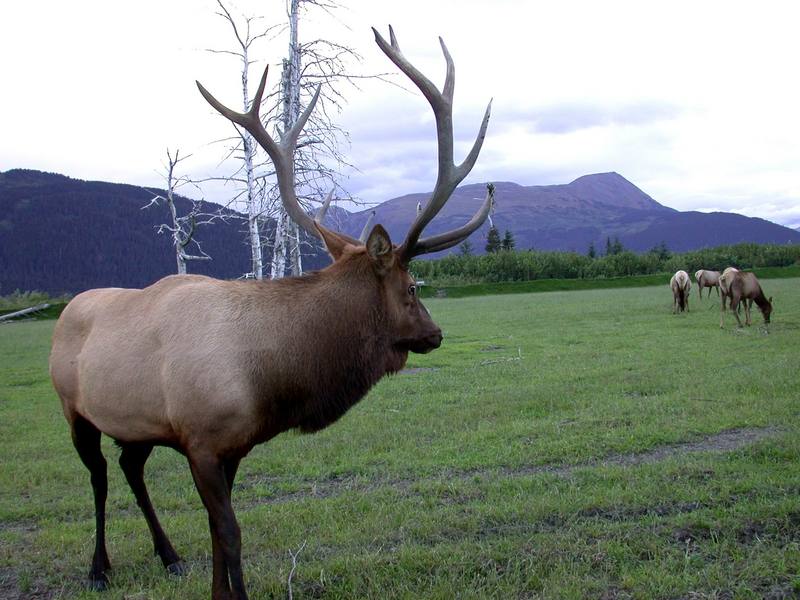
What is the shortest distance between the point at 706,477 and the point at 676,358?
27.6 feet

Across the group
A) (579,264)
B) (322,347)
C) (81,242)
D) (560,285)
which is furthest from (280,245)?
(81,242)

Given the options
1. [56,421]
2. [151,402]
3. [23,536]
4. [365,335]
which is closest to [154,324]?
[151,402]

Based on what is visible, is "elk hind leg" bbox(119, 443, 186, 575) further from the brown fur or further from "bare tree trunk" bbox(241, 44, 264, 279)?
"bare tree trunk" bbox(241, 44, 264, 279)

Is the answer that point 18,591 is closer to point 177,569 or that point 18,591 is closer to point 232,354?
point 177,569

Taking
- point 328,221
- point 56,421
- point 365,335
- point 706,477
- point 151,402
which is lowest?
point 56,421

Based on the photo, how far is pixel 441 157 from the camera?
4.51 metres

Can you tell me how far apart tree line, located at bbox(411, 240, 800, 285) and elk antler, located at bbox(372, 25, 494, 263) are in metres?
54.8

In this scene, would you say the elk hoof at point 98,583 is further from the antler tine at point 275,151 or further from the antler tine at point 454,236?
the antler tine at point 454,236

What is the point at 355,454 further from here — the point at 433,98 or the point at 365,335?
the point at 433,98

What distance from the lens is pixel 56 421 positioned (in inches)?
417

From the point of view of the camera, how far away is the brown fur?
3818 mm

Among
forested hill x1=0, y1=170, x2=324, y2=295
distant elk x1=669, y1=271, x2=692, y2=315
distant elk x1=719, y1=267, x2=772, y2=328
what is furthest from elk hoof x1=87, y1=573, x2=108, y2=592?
forested hill x1=0, y1=170, x2=324, y2=295

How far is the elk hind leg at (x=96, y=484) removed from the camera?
4.54 meters

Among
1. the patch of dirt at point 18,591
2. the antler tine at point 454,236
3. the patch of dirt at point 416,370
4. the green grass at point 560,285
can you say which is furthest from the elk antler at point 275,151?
the green grass at point 560,285
